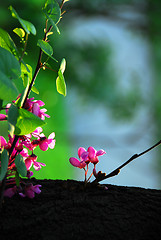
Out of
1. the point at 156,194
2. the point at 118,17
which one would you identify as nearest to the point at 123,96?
the point at 118,17

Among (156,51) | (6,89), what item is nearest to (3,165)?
(6,89)

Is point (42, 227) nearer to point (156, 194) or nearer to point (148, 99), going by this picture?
point (156, 194)

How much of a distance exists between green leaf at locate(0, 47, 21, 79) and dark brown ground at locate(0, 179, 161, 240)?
10.1 inches

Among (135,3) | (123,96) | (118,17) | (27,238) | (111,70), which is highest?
(135,3)

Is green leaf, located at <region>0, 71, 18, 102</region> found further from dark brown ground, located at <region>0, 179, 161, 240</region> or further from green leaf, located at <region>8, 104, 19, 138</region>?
dark brown ground, located at <region>0, 179, 161, 240</region>

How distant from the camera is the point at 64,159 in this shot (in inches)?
142

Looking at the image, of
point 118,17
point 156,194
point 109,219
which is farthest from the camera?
point 118,17

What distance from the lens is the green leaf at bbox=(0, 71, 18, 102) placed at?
461 millimetres

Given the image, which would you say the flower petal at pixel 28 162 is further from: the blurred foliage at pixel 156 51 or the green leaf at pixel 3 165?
the blurred foliage at pixel 156 51

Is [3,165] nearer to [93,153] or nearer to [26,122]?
[26,122]

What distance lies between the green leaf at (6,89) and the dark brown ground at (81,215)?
0.24 m

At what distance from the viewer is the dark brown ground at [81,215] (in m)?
0.56

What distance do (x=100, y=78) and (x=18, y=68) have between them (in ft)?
10.0

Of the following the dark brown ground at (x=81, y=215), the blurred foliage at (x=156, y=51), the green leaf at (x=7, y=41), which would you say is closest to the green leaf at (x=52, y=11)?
the green leaf at (x=7, y=41)
